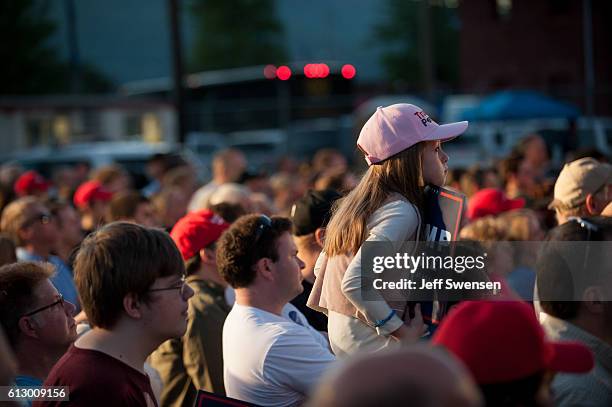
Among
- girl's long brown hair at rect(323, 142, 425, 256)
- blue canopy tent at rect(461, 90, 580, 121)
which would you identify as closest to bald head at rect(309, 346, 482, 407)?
girl's long brown hair at rect(323, 142, 425, 256)

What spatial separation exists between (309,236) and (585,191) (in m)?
1.50

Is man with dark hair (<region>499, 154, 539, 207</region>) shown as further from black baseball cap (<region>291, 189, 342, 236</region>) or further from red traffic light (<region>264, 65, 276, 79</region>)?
red traffic light (<region>264, 65, 276, 79</region>)

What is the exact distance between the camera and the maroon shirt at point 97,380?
309 centimetres

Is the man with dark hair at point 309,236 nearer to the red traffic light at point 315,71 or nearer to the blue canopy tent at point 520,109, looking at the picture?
the blue canopy tent at point 520,109

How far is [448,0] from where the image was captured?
62281 millimetres

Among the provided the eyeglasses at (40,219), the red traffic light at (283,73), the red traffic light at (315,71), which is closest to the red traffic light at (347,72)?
the red traffic light at (315,71)

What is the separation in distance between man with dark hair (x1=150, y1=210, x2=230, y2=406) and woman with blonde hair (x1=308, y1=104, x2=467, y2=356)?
1062 millimetres

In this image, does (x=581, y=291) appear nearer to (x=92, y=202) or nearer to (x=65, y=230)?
(x=65, y=230)

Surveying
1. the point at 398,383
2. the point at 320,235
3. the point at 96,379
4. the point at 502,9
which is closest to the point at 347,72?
the point at 502,9

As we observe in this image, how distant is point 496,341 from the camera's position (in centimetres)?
210

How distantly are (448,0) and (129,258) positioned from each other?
6150 cm

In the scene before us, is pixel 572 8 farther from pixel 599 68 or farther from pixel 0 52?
pixel 0 52

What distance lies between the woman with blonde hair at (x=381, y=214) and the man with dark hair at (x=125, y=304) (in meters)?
0.67

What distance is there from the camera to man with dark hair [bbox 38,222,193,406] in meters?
3.21
